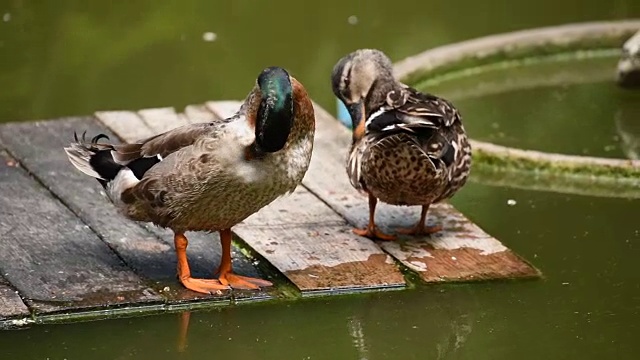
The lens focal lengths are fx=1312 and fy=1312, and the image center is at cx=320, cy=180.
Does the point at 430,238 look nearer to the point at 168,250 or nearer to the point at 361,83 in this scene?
the point at 361,83

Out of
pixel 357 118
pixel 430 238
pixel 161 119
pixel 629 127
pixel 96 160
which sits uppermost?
pixel 357 118

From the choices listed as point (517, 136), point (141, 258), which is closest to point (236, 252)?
point (141, 258)

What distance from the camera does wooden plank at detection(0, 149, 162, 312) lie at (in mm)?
5238

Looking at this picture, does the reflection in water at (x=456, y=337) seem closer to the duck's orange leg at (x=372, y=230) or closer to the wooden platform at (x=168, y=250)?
the wooden platform at (x=168, y=250)

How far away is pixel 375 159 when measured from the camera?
572 cm

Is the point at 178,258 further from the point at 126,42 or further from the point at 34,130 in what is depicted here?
the point at 126,42

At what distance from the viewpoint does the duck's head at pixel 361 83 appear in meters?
5.81

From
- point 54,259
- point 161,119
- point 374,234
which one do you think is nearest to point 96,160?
point 54,259

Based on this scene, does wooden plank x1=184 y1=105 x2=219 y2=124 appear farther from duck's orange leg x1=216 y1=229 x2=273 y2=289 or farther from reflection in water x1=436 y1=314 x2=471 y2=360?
reflection in water x1=436 y1=314 x2=471 y2=360

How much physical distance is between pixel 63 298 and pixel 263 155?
98 cm

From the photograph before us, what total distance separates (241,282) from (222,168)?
58cm

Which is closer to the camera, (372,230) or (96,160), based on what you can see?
(96,160)

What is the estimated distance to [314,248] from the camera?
5871mm

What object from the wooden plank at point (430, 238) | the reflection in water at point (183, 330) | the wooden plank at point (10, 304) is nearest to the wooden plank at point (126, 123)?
the wooden plank at point (430, 238)
